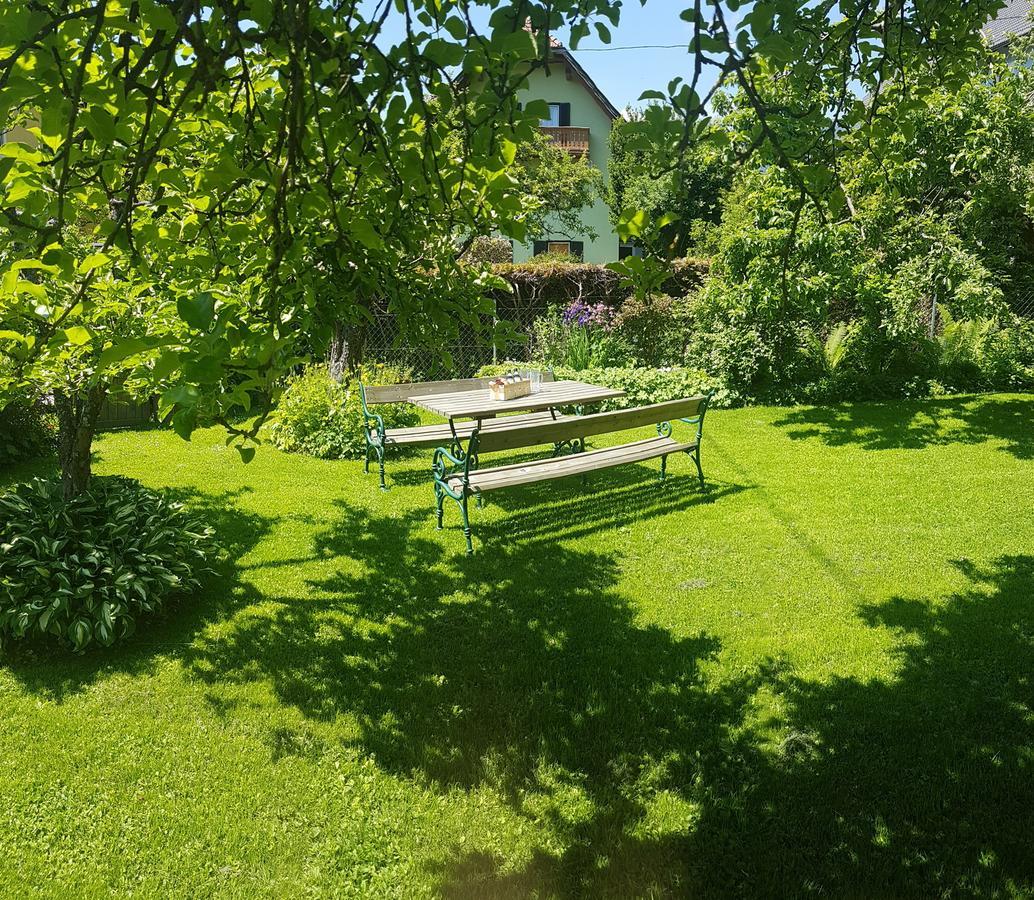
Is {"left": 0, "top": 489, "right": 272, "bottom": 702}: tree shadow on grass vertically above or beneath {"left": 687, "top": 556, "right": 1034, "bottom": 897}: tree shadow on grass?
above

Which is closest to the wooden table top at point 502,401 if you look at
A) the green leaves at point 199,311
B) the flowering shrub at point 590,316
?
the flowering shrub at point 590,316

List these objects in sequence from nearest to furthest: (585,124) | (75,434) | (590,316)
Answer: (75,434)
(590,316)
(585,124)

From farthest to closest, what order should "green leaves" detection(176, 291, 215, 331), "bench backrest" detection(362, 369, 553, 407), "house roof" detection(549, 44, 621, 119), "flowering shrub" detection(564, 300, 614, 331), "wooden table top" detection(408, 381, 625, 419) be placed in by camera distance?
1. "house roof" detection(549, 44, 621, 119)
2. "flowering shrub" detection(564, 300, 614, 331)
3. "bench backrest" detection(362, 369, 553, 407)
4. "wooden table top" detection(408, 381, 625, 419)
5. "green leaves" detection(176, 291, 215, 331)

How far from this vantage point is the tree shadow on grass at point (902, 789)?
2541 millimetres

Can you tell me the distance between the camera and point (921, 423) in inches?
370

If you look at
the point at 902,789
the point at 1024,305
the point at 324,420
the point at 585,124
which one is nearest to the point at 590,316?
the point at 324,420

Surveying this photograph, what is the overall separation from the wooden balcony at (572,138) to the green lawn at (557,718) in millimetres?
22499

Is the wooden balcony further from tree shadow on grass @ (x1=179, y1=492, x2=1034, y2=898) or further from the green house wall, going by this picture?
tree shadow on grass @ (x1=179, y1=492, x2=1034, y2=898)

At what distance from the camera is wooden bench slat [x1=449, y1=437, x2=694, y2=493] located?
5938 millimetres

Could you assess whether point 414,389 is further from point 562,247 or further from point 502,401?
point 562,247

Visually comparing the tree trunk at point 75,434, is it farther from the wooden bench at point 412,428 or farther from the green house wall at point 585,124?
the green house wall at point 585,124

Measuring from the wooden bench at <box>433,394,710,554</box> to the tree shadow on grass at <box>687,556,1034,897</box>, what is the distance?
279 cm

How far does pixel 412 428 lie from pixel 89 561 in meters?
4.14

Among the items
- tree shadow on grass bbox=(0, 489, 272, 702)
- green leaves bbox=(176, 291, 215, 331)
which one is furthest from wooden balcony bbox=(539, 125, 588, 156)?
green leaves bbox=(176, 291, 215, 331)
